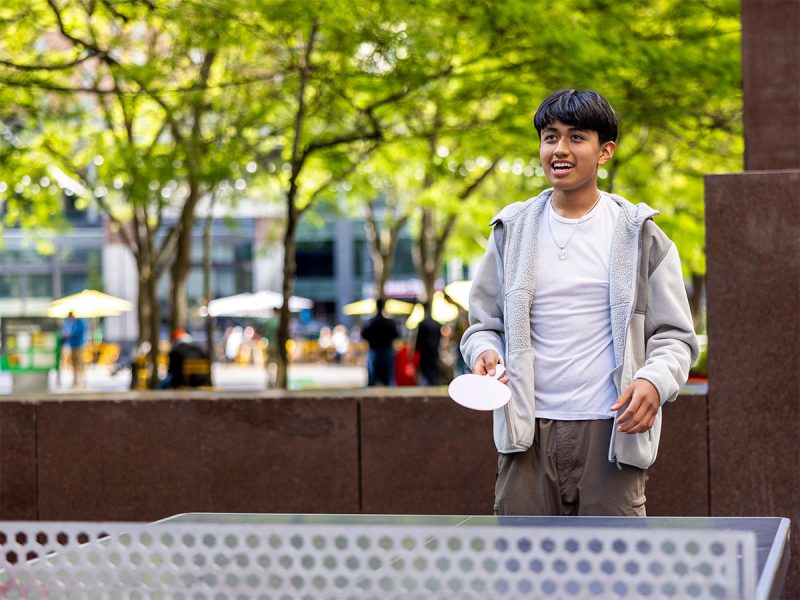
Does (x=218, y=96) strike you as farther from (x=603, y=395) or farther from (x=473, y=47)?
(x=603, y=395)

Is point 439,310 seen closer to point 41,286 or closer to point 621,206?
point 621,206

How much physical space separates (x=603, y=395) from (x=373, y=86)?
13.0 m

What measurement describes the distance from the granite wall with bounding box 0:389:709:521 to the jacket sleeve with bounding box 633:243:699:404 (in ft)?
10.7

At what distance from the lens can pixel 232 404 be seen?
7.48m

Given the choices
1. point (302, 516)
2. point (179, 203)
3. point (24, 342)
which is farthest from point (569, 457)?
point (179, 203)

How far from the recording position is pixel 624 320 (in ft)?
12.3

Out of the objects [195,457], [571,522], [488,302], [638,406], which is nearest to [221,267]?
[195,457]

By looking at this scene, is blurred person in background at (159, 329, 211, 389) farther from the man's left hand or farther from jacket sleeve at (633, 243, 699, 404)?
the man's left hand

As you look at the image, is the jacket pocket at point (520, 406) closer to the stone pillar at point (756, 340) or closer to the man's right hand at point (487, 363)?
the man's right hand at point (487, 363)

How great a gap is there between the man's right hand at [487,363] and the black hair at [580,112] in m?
0.62

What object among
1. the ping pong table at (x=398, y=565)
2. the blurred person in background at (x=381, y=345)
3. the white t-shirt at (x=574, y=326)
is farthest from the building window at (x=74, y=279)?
the ping pong table at (x=398, y=565)

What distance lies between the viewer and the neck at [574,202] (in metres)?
3.86

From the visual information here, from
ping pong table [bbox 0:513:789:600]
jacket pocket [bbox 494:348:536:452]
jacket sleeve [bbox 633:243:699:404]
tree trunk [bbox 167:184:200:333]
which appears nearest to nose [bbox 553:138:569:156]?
jacket sleeve [bbox 633:243:699:404]

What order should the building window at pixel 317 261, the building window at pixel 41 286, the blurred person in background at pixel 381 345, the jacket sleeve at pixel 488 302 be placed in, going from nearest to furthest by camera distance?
1. the jacket sleeve at pixel 488 302
2. the blurred person in background at pixel 381 345
3. the building window at pixel 41 286
4. the building window at pixel 317 261
